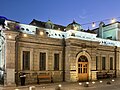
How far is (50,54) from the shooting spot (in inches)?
741

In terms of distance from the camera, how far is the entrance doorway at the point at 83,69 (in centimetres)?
2045

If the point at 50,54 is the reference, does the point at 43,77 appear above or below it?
below

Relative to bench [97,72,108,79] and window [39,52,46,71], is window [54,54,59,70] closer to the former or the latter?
window [39,52,46,71]

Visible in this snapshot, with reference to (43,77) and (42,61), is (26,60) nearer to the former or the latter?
(42,61)

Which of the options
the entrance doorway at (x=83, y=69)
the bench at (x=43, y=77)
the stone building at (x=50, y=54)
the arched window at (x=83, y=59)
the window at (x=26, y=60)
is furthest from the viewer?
the arched window at (x=83, y=59)

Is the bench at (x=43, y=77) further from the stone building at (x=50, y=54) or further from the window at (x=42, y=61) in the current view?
the window at (x=42, y=61)

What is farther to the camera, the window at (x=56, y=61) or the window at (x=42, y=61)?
the window at (x=56, y=61)

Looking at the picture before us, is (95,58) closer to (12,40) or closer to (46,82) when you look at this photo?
(46,82)

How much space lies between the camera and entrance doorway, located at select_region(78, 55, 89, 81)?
20.4m

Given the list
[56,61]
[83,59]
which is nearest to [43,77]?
[56,61]

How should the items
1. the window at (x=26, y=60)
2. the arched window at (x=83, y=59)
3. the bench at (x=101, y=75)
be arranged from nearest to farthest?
the window at (x=26, y=60) < the arched window at (x=83, y=59) < the bench at (x=101, y=75)

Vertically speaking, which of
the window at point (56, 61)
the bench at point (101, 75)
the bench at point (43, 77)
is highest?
the window at point (56, 61)

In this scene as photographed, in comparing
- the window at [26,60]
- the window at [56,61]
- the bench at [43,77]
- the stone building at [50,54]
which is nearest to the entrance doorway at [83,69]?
the stone building at [50,54]

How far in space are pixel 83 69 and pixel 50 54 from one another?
14.6ft
